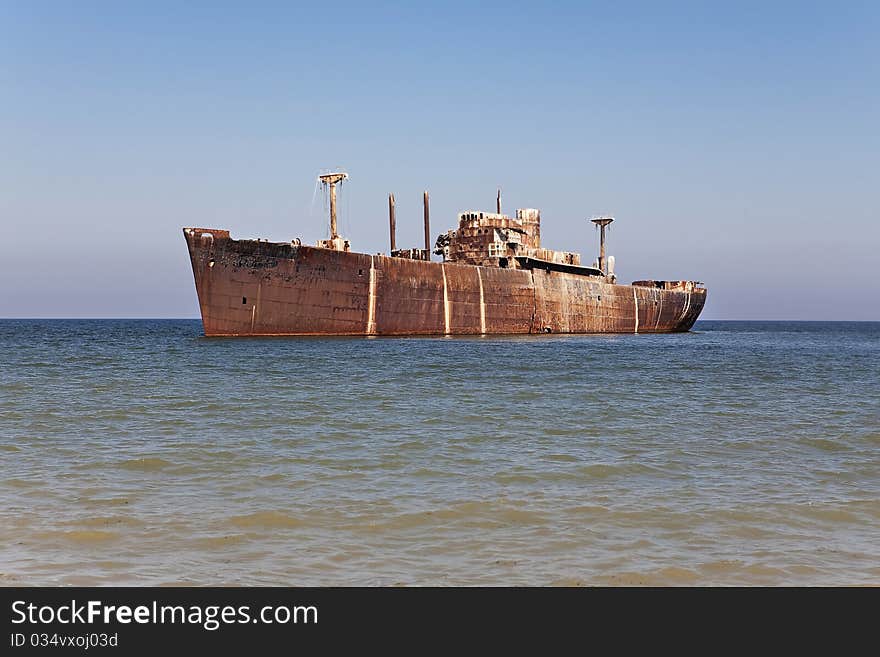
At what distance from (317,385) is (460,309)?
26132 mm

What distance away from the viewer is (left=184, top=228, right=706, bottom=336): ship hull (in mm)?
37406

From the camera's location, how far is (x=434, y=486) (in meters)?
8.65

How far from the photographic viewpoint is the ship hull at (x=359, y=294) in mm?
37406

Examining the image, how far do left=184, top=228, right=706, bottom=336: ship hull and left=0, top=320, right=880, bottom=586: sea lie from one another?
59.8ft

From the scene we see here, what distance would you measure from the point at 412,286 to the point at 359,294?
3.74m

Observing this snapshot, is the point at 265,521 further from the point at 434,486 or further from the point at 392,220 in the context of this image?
the point at 392,220

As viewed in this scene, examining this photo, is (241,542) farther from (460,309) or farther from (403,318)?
(460,309)

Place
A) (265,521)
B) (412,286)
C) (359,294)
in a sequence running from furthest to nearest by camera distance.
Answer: (412,286) < (359,294) < (265,521)

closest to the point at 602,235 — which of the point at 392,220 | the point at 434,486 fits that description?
the point at 392,220

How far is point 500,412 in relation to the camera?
1541 centimetres

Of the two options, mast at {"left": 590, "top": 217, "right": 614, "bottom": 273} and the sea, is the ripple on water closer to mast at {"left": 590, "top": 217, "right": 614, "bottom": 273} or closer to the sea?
the sea

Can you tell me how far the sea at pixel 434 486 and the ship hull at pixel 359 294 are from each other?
18213 millimetres

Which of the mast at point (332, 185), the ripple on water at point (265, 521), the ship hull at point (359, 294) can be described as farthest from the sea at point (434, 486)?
the mast at point (332, 185)
